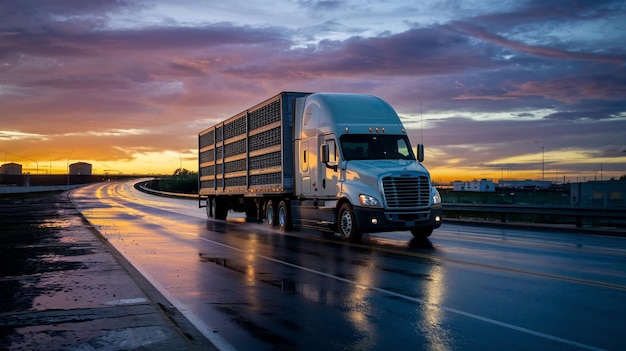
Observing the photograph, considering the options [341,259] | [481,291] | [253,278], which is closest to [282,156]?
[341,259]

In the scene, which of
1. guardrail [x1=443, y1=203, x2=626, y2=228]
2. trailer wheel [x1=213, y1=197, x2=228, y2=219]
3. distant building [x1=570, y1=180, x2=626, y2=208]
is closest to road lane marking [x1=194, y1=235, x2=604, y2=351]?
guardrail [x1=443, y1=203, x2=626, y2=228]

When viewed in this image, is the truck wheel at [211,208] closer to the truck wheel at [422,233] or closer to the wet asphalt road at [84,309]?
the truck wheel at [422,233]

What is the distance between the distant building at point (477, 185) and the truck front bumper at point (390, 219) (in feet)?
301

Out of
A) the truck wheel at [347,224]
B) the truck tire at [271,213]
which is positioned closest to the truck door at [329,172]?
the truck wheel at [347,224]

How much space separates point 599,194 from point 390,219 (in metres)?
19.3

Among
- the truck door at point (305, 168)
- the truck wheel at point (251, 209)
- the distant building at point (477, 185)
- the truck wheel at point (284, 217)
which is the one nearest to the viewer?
the truck door at point (305, 168)

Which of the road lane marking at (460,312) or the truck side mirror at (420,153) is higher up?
the truck side mirror at (420,153)

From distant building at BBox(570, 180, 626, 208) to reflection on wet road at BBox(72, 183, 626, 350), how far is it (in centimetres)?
1277

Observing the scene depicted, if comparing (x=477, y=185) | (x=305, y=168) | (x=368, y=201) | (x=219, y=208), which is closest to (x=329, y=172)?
(x=305, y=168)

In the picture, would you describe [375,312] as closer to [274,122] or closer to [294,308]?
[294,308]

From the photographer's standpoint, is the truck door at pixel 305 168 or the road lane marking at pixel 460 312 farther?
the truck door at pixel 305 168

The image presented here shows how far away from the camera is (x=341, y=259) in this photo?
44.1 ft

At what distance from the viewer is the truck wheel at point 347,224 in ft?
55.9

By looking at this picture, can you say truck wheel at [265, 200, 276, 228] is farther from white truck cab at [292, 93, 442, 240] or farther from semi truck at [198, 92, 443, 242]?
white truck cab at [292, 93, 442, 240]
